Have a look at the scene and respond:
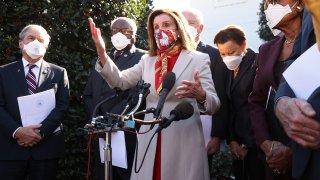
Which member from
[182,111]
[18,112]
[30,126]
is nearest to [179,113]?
[182,111]

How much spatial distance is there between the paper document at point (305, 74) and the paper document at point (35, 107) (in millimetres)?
3119

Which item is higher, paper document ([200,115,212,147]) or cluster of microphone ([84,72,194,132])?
cluster of microphone ([84,72,194,132])

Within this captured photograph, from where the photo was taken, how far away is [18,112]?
450 cm

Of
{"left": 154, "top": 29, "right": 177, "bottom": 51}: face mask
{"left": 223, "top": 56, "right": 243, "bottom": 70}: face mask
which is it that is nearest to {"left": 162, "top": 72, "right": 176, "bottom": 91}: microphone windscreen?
{"left": 154, "top": 29, "right": 177, "bottom": 51}: face mask

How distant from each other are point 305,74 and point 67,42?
13.9 ft

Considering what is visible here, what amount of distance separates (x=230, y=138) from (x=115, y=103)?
4.39 ft

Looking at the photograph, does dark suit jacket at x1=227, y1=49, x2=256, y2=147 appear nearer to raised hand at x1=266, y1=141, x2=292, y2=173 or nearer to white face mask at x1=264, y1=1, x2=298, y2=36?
raised hand at x1=266, y1=141, x2=292, y2=173

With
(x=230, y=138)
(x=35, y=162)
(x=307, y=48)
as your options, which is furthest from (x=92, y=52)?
(x=307, y=48)

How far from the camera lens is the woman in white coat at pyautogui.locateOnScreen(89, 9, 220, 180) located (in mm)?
3268

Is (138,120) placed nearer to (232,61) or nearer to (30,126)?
(232,61)

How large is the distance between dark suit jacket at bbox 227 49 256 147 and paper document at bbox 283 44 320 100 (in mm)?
2032

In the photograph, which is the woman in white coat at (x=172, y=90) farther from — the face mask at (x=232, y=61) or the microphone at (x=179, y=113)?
the face mask at (x=232, y=61)

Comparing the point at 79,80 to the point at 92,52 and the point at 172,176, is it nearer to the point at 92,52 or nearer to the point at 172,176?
the point at 92,52

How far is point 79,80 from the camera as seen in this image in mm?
5492
